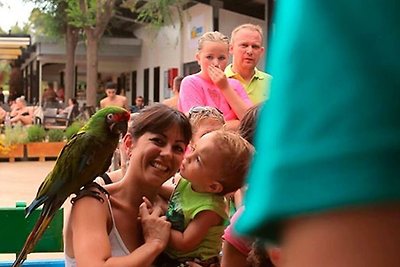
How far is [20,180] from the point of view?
1147cm

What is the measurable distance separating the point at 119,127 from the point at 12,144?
1296 cm

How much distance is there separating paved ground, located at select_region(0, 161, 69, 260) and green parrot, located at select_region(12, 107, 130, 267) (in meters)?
6.08

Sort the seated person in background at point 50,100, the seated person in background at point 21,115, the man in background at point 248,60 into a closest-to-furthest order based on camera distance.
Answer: the man in background at point 248,60, the seated person in background at point 21,115, the seated person in background at point 50,100

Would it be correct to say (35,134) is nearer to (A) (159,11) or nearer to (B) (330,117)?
(A) (159,11)

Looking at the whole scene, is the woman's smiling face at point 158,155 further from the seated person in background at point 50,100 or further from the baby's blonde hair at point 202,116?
the seated person in background at point 50,100

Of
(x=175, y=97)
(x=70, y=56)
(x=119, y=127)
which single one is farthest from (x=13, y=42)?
(x=119, y=127)

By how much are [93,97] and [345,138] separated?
21.0 metres

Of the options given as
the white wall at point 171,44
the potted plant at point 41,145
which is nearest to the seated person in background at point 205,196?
the potted plant at point 41,145

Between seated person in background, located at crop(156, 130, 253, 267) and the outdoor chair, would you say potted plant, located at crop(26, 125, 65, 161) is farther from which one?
seated person in background, located at crop(156, 130, 253, 267)

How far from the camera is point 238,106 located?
3574 millimetres

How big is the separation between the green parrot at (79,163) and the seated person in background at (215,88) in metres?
1.44

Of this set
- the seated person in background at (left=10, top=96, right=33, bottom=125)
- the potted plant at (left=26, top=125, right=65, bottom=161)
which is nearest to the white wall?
the seated person in background at (left=10, top=96, right=33, bottom=125)

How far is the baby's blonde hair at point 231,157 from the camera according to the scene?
1976 millimetres

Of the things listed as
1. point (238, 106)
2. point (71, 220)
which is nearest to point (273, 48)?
point (71, 220)
